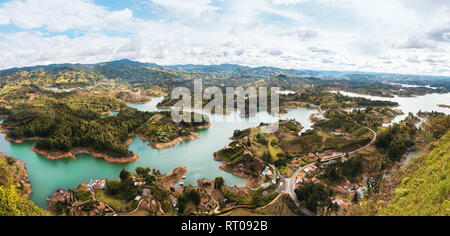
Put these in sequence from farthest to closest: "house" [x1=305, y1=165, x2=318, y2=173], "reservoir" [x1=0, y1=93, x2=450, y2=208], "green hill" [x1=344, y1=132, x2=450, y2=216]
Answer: "house" [x1=305, y1=165, x2=318, y2=173] → "reservoir" [x1=0, y1=93, x2=450, y2=208] → "green hill" [x1=344, y1=132, x2=450, y2=216]

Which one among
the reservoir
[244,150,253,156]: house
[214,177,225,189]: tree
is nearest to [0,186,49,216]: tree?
the reservoir

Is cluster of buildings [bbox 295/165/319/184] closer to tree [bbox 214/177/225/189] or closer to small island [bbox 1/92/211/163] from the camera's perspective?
tree [bbox 214/177/225/189]

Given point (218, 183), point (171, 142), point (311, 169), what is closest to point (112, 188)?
point (218, 183)

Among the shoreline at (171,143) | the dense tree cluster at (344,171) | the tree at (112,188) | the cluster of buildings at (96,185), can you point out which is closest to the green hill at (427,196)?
the dense tree cluster at (344,171)

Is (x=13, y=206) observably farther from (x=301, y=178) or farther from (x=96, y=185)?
(x=301, y=178)

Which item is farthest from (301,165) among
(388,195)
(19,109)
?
(19,109)

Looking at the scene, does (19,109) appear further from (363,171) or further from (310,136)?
(363,171)

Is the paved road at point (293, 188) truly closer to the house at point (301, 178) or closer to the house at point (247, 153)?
the house at point (301, 178)

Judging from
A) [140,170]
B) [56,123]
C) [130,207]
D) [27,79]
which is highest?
[27,79]
